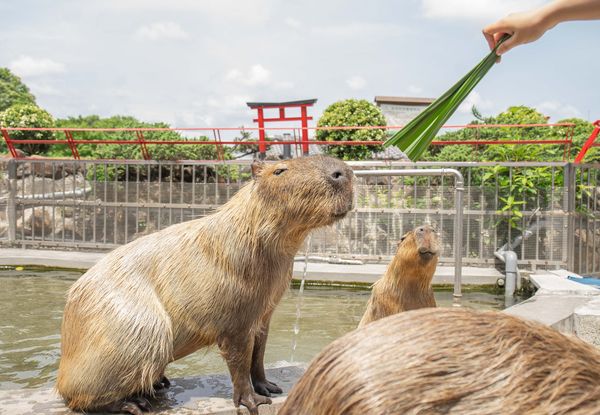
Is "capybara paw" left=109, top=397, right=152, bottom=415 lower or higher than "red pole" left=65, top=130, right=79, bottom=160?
lower

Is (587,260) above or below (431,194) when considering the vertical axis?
below

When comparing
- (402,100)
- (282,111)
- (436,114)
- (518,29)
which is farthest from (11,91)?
(518,29)

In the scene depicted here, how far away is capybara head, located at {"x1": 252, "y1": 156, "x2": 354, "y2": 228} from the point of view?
252 cm

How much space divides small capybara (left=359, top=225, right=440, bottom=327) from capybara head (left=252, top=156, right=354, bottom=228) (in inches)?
50.7

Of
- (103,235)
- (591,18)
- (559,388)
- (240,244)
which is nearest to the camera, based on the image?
(559,388)

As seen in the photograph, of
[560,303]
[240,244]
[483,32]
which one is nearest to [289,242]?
[240,244]

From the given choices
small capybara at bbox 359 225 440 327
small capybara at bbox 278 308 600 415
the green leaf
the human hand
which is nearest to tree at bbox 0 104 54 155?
small capybara at bbox 359 225 440 327

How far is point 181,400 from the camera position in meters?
2.90

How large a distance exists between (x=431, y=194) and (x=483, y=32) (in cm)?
820

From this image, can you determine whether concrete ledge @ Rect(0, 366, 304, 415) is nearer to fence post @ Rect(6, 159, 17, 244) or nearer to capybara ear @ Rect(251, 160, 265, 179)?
capybara ear @ Rect(251, 160, 265, 179)

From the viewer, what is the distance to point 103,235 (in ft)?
38.2

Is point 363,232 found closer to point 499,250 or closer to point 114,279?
point 499,250

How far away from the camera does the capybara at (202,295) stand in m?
2.60

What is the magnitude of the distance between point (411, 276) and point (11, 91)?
39974mm
